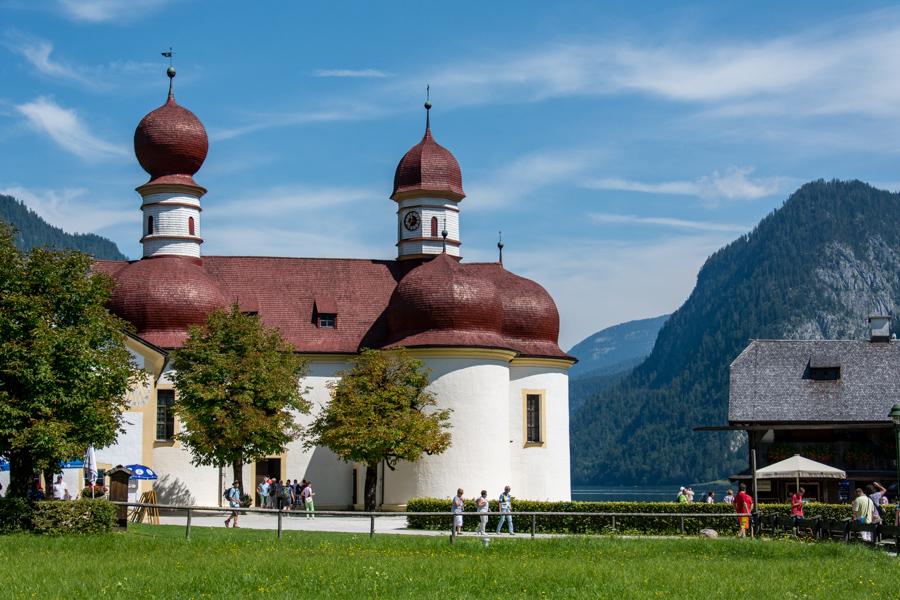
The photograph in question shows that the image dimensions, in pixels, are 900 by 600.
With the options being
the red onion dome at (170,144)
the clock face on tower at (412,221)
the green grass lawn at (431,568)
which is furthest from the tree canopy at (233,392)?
the green grass lawn at (431,568)

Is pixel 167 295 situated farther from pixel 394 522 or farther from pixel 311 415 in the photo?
pixel 394 522

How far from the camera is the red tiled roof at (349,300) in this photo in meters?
43.3

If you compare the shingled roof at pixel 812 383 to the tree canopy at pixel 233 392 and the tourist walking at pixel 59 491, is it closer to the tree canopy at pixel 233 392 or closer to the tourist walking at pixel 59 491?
the tree canopy at pixel 233 392

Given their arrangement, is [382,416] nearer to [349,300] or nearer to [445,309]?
[445,309]

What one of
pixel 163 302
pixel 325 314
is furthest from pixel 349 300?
pixel 163 302

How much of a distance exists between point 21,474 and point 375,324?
2132 cm

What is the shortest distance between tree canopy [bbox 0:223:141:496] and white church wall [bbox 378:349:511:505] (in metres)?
16.4

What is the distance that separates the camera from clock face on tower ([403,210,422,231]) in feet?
167

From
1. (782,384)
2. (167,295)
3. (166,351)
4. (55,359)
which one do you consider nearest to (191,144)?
(167,295)

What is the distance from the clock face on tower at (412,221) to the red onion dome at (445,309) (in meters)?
6.50

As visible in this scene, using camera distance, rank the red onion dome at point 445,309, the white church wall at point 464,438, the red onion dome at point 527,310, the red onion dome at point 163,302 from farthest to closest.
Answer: the red onion dome at point 527,310 < the red onion dome at point 163,302 < the red onion dome at point 445,309 < the white church wall at point 464,438

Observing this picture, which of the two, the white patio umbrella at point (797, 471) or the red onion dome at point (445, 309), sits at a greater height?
the red onion dome at point (445, 309)

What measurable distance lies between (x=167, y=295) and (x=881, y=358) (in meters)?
30.5

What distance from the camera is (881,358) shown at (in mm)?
48250
